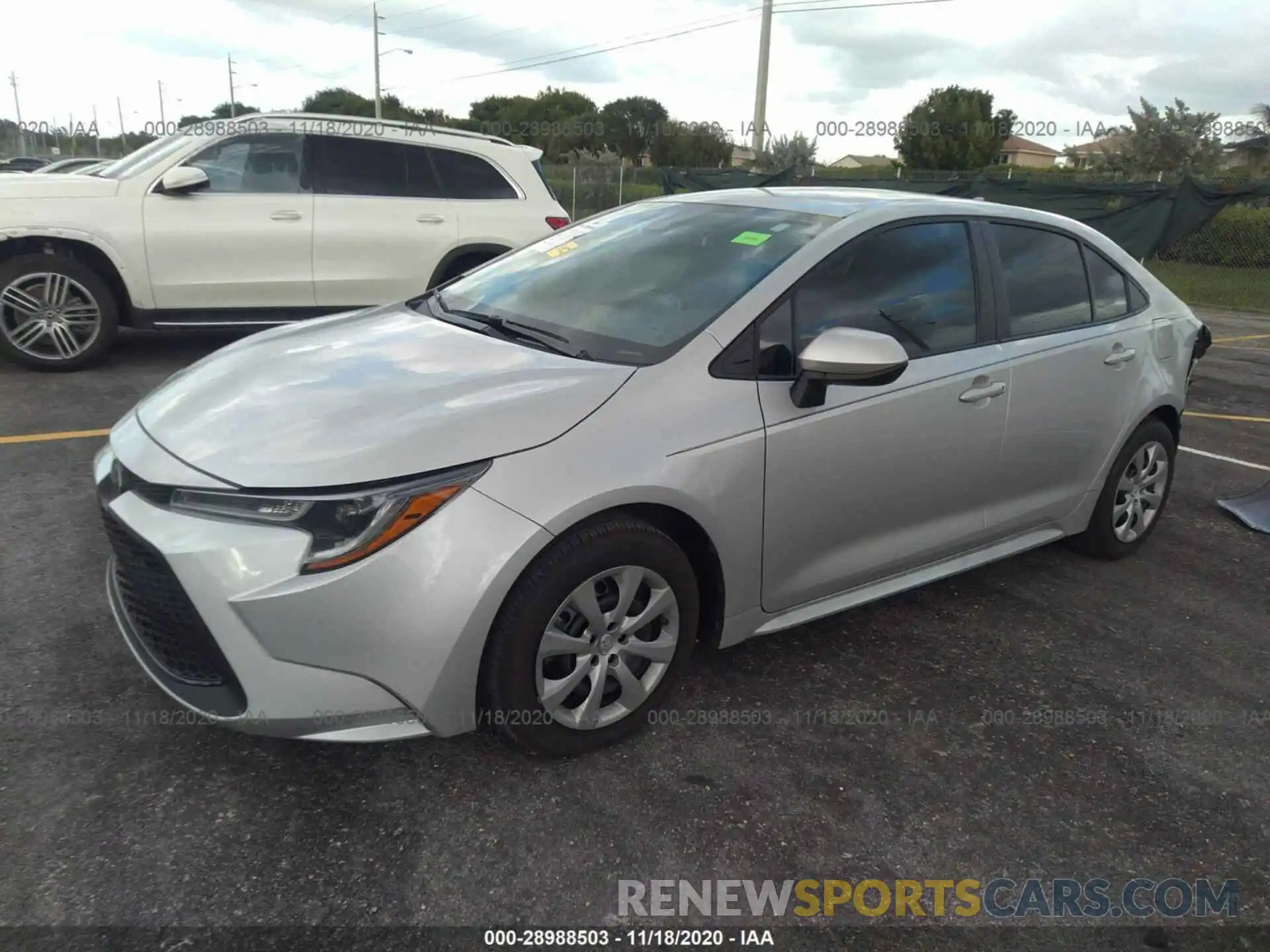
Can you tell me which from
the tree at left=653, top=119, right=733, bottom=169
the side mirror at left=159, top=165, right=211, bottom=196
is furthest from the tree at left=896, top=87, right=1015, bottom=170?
the side mirror at left=159, top=165, right=211, bottom=196

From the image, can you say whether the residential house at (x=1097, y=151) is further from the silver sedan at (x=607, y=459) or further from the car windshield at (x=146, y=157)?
the silver sedan at (x=607, y=459)

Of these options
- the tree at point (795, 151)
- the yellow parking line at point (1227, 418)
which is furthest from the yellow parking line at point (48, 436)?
the tree at point (795, 151)

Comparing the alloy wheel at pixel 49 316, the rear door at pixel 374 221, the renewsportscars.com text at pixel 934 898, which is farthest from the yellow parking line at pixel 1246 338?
the alloy wheel at pixel 49 316

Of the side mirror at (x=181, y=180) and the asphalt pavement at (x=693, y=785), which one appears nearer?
the asphalt pavement at (x=693, y=785)

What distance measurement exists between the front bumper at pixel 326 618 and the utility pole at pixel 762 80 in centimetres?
2288

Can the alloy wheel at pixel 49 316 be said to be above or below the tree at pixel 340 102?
below

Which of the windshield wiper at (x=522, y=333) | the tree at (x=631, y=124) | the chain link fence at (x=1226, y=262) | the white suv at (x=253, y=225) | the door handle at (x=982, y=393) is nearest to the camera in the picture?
the windshield wiper at (x=522, y=333)

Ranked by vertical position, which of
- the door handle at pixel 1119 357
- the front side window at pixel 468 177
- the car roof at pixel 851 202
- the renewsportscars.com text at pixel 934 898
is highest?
the front side window at pixel 468 177

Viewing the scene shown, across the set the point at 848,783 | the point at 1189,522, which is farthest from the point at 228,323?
the point at 1189,522

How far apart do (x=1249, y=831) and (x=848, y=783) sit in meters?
1.10

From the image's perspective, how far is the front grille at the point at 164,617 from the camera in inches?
92.2

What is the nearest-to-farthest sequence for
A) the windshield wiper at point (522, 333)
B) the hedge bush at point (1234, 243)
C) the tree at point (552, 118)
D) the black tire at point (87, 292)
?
the windshield wiper at point (522, 333) → the black tire at point (87, 292) → the hedge bush at point (1234, 243) → the tree at point (552, 118)

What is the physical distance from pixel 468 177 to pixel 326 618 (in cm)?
617

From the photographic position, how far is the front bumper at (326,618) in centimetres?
227
